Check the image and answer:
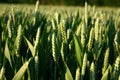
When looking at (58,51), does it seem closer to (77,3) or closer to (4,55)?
(4,55)

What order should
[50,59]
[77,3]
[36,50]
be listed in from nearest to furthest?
[36,50], [50,59], [77,3]

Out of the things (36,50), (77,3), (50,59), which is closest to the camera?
(36,50)

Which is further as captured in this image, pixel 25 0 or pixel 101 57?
pixel 25 0

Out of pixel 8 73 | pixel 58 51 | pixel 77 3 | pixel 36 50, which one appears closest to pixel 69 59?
pixel 58 51

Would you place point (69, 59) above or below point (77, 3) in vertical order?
above

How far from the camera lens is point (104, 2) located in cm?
1623

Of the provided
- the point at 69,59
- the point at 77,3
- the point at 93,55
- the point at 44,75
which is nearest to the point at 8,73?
the point at 44,75

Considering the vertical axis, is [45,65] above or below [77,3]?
above

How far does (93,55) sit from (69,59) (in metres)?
0.11

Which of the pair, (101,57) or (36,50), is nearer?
(36,50)

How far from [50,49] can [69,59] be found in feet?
0.44

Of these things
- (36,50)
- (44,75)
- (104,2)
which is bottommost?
(104,2)

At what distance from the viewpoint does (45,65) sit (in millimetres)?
1305

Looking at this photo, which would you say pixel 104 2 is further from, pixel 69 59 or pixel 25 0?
pixel 69 59
